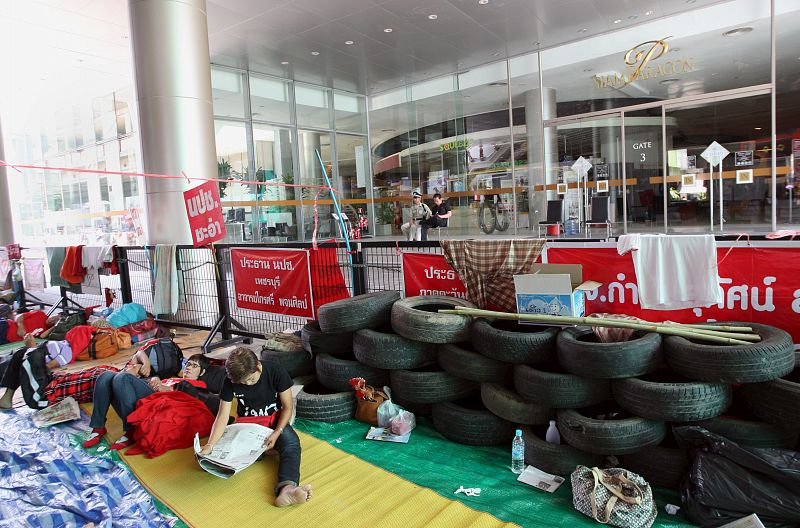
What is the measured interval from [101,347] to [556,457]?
6.34m

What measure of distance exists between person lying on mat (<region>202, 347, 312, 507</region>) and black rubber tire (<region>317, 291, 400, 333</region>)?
0.80 m

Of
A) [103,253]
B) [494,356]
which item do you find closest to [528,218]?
[103,253]

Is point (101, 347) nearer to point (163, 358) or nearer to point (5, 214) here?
point (163, 358)

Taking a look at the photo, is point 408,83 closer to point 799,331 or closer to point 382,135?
point 382,135

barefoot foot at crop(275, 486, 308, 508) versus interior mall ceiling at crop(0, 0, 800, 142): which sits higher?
interior mall ceiling at crop(0, 0, 800, 142)

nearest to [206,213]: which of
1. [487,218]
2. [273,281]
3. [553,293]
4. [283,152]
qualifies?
[273,281]

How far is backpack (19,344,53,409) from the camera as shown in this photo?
472cm

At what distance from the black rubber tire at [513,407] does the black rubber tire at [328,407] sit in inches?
49.1

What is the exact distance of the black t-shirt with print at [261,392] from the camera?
3.57m

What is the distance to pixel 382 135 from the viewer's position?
18875 millimetres

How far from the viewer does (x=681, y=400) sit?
2844mm

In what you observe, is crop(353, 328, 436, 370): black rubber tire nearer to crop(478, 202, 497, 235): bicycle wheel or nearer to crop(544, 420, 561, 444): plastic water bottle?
crop(544, 420, 561, 444): plastic water bottle

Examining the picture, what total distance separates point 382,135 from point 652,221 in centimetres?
1013

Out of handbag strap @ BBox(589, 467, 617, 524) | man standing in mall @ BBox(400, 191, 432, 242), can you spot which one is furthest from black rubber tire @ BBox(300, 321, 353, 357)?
man standing in mall @ BBox(400, 191, 432, 242)
